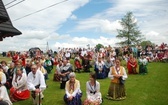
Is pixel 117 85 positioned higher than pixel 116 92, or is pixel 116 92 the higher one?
pixel 117 85

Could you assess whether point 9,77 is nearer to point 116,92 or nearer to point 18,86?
point 18,86

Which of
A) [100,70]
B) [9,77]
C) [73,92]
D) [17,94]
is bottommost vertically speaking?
[17,94]

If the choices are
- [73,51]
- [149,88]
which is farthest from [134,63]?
[73,51]

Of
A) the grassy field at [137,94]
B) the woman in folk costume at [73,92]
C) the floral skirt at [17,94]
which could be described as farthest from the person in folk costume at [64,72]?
the woman in folk costume at [73,92]

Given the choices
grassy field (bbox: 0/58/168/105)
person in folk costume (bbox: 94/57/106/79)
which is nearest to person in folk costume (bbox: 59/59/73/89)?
grassy field (bbox: 0/58/168/105)

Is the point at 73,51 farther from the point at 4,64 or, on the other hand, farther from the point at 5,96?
the point at 5,96

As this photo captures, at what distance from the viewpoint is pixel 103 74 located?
16.5 metres

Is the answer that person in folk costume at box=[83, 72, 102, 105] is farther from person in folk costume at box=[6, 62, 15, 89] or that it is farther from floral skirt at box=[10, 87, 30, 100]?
person in folk costume at box=[6, 62, 15, 89]

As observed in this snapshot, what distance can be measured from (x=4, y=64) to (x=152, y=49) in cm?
1990

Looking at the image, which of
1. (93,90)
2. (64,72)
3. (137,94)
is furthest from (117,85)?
(64,72)

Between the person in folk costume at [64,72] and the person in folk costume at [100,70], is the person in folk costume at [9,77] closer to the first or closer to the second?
the person in folk costume at [64,72]

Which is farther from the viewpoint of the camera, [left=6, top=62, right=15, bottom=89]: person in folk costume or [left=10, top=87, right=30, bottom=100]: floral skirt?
[left=6, top=62, right=15, bottom=89]: person in folk costume

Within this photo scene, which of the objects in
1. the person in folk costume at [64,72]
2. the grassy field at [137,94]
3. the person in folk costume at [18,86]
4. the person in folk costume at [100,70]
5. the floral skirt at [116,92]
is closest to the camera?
the grassy field at [137,94]

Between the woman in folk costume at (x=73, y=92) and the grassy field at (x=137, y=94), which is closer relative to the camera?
the woman in folk costume at (x=73, y=92)
